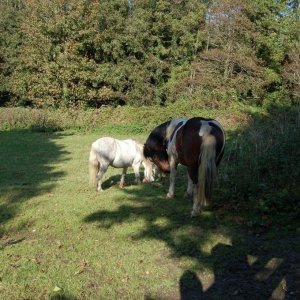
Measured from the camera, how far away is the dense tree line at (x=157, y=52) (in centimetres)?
3328

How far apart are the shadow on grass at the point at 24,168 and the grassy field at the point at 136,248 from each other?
76 mm

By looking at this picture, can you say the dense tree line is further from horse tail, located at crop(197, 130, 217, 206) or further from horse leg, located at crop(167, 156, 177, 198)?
horse tail, located at crop(197, 130, 217, 206)

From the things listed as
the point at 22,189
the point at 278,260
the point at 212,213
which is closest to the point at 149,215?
the point at 212,213

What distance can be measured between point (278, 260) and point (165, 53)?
34.9 metres

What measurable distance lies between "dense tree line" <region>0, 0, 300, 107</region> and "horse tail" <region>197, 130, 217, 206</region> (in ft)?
84.9

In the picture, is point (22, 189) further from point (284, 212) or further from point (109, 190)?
point (284, 212)

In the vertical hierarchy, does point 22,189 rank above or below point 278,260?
below

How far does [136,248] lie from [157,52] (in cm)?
3471

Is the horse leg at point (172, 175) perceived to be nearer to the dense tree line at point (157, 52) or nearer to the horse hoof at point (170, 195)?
the horse hoof at point (170, 195)

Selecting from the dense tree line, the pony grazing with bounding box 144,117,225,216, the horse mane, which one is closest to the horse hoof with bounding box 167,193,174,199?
the pony grazing with bounding box 144,117,225,216

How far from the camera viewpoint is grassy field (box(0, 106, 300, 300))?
4820 mm

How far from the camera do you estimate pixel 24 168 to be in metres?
14.0

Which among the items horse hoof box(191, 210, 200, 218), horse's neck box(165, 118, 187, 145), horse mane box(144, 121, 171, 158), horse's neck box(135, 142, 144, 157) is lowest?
horse hoof box(191, 210, 200, 218)

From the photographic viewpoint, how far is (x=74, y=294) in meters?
4.69
